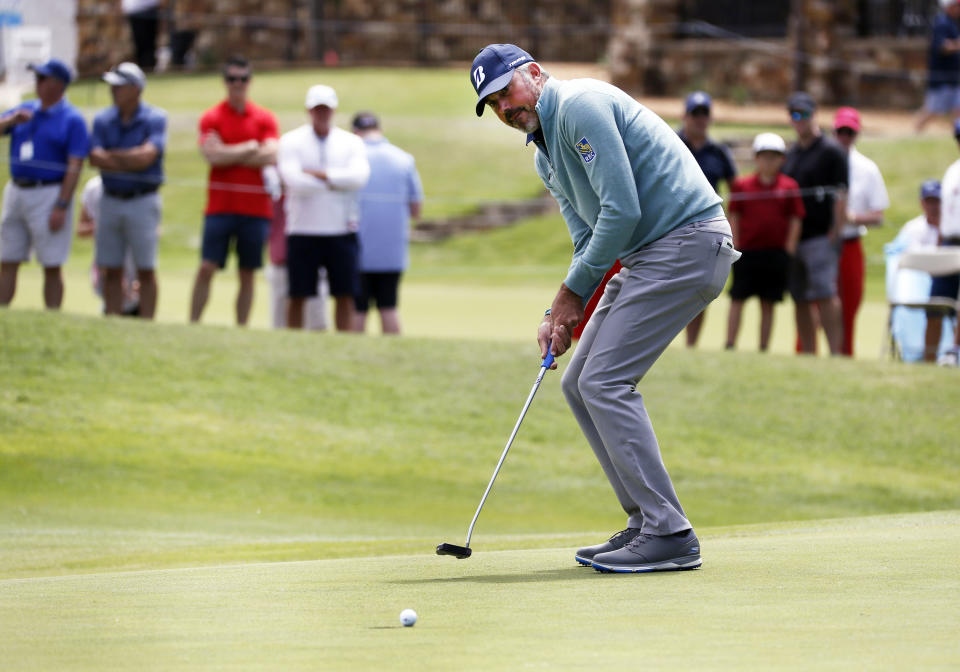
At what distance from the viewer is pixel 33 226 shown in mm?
12656

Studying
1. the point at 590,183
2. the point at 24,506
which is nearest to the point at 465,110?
the point at 24,506

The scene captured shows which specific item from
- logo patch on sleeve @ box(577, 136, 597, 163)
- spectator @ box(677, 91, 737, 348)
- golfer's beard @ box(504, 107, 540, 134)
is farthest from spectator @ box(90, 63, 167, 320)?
logo patch on sleeve @ box(577, 136, 597, 163)

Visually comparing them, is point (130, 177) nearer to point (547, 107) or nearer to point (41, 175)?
point (41, 175)

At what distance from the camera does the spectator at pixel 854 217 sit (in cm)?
1364

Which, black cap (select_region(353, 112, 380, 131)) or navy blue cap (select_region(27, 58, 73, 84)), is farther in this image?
black cap (select_region(353, 112, 380, 131))

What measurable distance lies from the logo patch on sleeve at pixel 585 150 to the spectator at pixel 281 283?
8370 mm

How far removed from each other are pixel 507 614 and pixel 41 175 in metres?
9.26

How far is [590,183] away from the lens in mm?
5531

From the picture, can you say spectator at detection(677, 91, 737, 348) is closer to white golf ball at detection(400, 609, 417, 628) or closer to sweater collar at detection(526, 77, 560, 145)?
sweater collar at detection(526, 77, 560, 145)

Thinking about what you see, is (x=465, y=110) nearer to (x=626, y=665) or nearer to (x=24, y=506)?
(x=24, y=506)

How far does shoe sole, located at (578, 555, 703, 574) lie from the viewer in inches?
218

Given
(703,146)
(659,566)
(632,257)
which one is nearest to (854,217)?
(703,146)

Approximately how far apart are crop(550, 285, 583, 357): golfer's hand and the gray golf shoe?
2.54 ft

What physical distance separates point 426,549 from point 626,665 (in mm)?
3536
